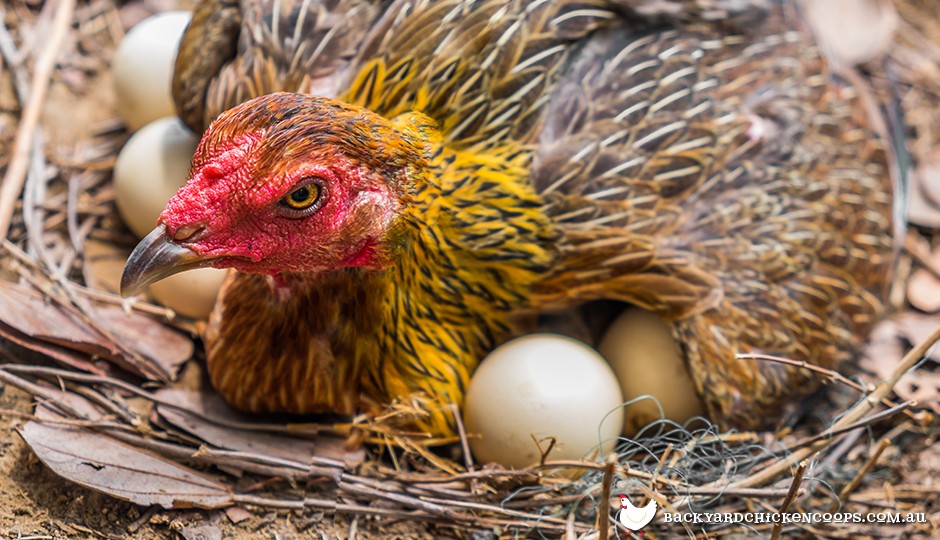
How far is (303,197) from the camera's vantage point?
190cm

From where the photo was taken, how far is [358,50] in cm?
236

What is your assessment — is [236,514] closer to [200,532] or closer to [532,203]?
[200,532]

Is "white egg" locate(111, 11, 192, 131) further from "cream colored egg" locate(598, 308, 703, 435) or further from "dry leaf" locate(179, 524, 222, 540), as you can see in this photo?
"cream colored egg" locate(598, 308, 703, 435)

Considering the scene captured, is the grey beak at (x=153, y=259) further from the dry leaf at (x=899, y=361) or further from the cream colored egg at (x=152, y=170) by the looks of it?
the dry leaf at (x=899, y=361)

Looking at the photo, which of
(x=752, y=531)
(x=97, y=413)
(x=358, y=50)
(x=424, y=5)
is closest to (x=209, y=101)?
(x=358, y=50)

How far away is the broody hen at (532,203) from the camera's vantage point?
2236 mm

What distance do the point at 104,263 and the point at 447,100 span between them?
48.3 inches

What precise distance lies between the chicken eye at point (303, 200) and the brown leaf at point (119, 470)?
735mm

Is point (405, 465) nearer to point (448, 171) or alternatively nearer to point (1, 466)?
point (448, 171)

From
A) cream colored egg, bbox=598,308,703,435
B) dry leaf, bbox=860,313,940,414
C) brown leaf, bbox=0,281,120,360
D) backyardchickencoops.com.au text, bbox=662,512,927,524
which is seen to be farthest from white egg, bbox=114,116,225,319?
dry leaf, bbox=860,313,940,414

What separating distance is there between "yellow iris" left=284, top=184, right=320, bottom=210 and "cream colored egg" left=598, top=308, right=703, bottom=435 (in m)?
1.03

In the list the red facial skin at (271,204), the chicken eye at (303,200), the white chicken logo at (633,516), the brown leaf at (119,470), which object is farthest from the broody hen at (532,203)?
the white chicken logo at (633,516)

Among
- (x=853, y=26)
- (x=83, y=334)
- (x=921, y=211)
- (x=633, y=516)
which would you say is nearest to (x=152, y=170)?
(x=83, y=334)

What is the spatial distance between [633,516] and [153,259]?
1.16 m
